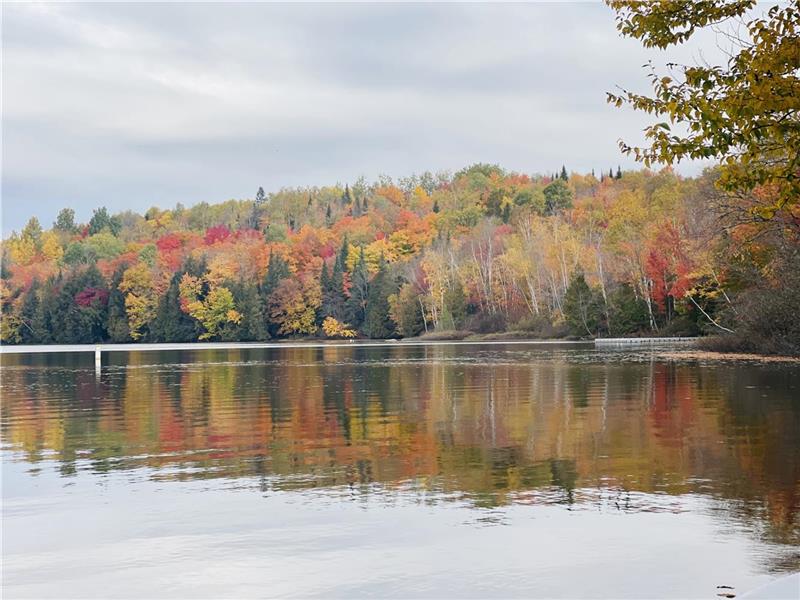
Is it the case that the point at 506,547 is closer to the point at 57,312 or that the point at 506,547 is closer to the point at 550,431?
the point at 550,431

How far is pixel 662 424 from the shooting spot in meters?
20.9

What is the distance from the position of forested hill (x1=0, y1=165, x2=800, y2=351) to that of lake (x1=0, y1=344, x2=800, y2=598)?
4330cm

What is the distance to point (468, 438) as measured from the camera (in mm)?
19125

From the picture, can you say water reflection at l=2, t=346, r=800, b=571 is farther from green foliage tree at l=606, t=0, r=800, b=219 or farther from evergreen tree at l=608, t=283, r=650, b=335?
evergreen tree at l=608, t=283, r=650, b=335

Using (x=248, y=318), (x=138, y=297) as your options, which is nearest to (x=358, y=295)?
(x=248, y=318)

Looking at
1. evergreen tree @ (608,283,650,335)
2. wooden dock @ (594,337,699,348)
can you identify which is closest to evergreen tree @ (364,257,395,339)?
evergreen tree @ (608,283,650,335)

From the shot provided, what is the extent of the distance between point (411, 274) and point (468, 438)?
346 ft

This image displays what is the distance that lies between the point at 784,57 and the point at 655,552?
7643mm

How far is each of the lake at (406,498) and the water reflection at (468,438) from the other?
0.25 ft

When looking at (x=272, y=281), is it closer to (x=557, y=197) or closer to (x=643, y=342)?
(x=557, y=197)

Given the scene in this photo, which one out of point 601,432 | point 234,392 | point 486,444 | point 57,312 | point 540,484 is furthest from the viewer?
point 57,312

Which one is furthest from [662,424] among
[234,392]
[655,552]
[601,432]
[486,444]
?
[234,392]

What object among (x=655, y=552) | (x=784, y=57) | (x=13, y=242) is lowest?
(x=655, y=552)

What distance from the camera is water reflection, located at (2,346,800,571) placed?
13547 mm
